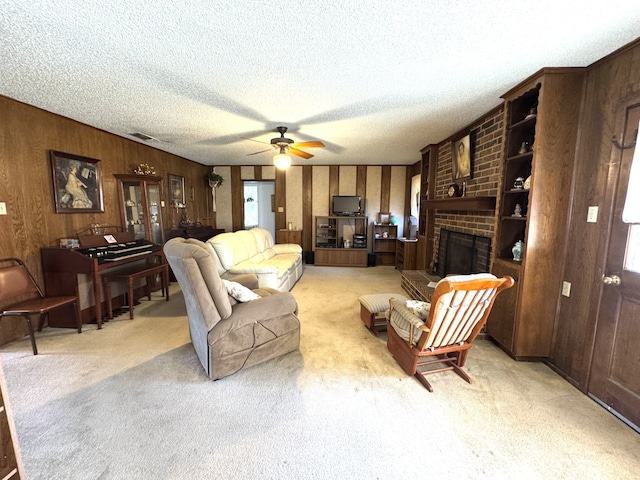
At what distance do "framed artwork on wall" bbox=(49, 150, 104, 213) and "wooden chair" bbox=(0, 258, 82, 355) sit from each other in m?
0.77

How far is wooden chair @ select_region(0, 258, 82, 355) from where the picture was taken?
93.2 inches

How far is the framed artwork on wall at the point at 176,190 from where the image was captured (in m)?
5.00

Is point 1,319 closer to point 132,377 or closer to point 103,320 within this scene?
point 103,320

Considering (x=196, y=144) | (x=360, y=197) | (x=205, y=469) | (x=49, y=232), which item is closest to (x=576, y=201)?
(x=205, y=469)

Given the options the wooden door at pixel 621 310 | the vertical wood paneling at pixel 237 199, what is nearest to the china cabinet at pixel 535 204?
the wooden door at pixel 621 310

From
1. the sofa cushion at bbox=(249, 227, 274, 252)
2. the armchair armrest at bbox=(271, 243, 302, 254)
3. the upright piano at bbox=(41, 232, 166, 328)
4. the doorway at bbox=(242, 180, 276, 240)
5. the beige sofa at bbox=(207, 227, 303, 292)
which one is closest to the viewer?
the upright piano at bbox=(41, 232, 166, 328)

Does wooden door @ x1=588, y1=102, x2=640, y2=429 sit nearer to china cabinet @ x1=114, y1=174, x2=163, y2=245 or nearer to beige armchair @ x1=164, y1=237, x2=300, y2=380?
beige armchair @ x1=164, y1=237, x2=300, y2=380

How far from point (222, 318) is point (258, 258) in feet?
7.65

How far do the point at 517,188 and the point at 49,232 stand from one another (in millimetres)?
4882

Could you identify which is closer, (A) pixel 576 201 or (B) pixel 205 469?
(B) pixel 205 469

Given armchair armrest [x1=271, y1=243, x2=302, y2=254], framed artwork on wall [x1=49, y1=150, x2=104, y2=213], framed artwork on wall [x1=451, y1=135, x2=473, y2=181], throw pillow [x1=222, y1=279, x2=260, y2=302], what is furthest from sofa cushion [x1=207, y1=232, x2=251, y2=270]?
framed artwork on wall [x1=451, y1=135, x2=473, y2=181]

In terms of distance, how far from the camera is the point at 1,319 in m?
2.53

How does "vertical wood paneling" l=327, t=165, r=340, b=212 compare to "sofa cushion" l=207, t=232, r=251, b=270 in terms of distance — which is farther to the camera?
"vertical wood paneling" l=327, t=165, r=340, b=212

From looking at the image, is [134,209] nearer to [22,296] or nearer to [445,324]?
[22,296]
